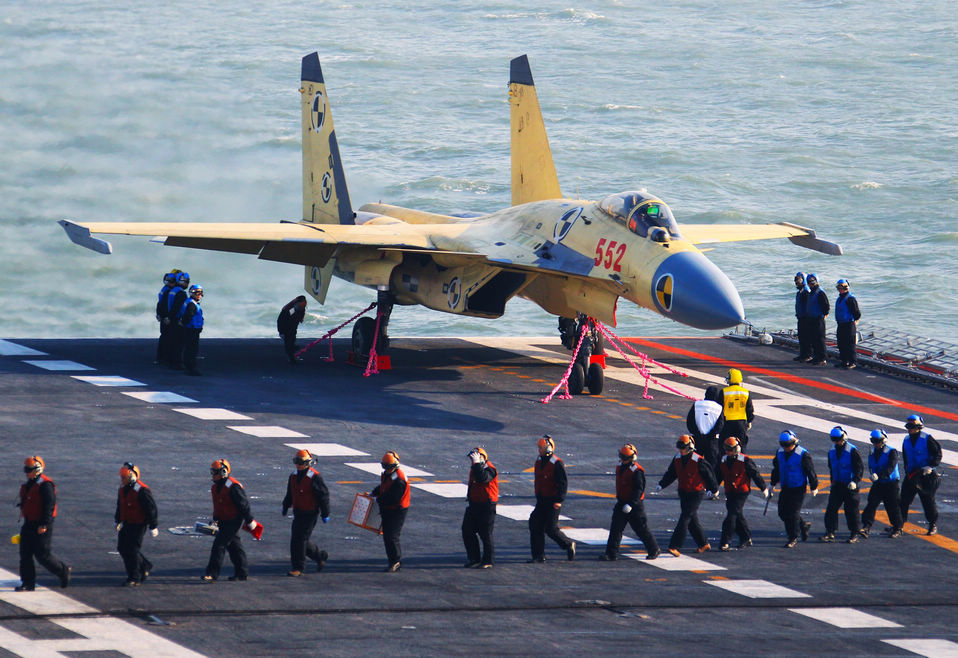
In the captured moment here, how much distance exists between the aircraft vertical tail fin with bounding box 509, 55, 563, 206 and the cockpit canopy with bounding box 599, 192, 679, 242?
16.5 ft

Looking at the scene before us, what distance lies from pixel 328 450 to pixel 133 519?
26.1 feet

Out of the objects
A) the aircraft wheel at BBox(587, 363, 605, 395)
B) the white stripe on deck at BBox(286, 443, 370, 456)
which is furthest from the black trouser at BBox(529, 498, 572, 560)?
the aircraft wheel at BBox(587, 363, 605, 395)

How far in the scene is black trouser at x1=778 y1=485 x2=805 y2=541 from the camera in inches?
769

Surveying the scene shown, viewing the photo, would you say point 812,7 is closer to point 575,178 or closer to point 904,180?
point 904,180

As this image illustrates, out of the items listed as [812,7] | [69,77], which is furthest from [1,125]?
[812,7]

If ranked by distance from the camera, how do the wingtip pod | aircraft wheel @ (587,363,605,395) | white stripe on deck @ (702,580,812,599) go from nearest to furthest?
A: white stripe on deck @ (702,580,812,599) < the wingtip pod < aircraft wheel @ (587,363,605,395)

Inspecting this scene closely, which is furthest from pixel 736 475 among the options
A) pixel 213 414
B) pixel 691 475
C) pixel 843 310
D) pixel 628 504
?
pixel 843 310

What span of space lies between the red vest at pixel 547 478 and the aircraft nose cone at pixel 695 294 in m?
8.57

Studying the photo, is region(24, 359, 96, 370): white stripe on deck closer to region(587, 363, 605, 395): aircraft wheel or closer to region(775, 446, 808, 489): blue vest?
region(587, 363, 605, 395): aircraft wheel

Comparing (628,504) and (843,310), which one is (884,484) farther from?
(843,310)

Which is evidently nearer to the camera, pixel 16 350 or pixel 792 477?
pixel 792 477

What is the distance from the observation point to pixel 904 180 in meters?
69.4

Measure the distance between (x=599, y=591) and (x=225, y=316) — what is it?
142 feet

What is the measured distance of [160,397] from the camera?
2820 centimetres
